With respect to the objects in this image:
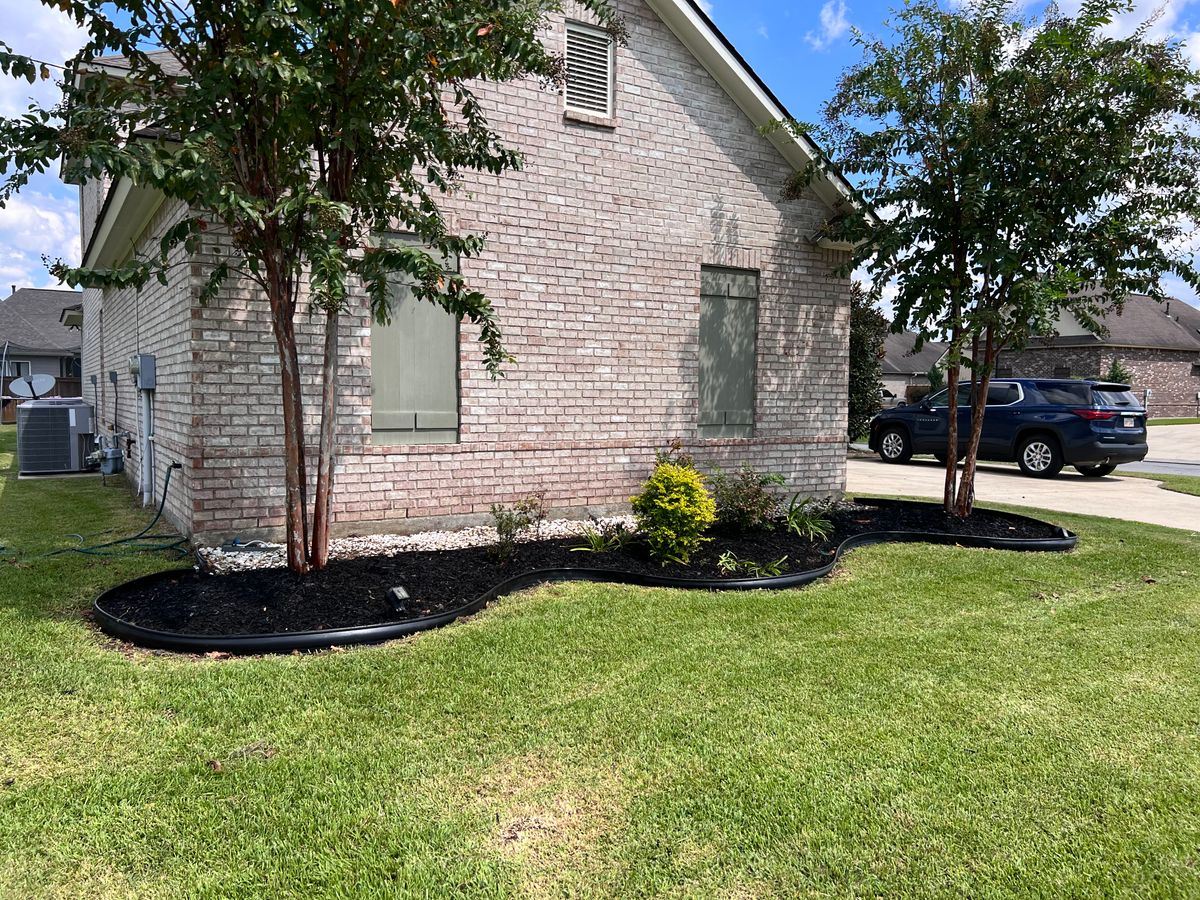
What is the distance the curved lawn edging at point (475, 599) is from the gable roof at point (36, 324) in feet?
115

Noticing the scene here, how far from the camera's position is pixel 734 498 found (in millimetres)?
7398

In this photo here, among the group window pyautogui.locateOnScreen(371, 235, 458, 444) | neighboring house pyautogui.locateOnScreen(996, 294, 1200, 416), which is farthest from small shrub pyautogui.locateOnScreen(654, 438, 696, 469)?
neighboring house pyautogui.locateOnScreen(996, 294, 1200, 416)

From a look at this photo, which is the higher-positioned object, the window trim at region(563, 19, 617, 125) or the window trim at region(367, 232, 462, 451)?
the window trim at region(563, 19, 617, 125)

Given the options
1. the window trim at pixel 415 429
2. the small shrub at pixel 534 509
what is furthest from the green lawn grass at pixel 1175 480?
the window trim at pixel 415 429

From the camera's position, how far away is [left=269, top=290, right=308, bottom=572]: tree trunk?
4941mm

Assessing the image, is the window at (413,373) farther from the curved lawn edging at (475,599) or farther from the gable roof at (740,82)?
the gable roof at (740,82)

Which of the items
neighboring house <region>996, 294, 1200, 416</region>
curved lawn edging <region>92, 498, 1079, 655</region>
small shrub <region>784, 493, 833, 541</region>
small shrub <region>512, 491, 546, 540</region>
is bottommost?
curved lawn edging <region>92, 498, 1079, 655</region>

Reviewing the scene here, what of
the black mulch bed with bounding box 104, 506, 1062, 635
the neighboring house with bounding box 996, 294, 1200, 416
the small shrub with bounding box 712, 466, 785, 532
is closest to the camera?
the black mulch bed with bounding box 104, 506, 1062, 635

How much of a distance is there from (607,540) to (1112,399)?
1197 centimetres

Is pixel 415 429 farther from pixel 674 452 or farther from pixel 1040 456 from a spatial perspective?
pixel 1040 456

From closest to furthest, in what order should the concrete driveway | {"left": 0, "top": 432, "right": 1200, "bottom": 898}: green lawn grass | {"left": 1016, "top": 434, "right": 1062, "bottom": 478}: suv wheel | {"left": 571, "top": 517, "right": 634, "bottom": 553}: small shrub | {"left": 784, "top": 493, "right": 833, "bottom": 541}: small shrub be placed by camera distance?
{"left": 0, "top": 432, "right": 1200, "bottom": 898}: green lawn grass < {"left": 571, "top": 517, "right": 634, "bottom": 553}: small shrub < {"left": 784, "top": 493, "right": 833, "bottom": 541}: small shrub < the concrete driveway < {"left": 1016, "top": 434, "right": 1062, "bottom": 478}: suv wheel

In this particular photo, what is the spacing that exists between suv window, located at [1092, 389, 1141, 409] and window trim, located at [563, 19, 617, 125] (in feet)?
36.5

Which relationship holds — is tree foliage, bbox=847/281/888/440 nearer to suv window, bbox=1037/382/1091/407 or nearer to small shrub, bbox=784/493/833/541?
suv window, bbox=1037/382/1091/407

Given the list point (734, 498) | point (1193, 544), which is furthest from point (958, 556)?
point (1193, 544)
